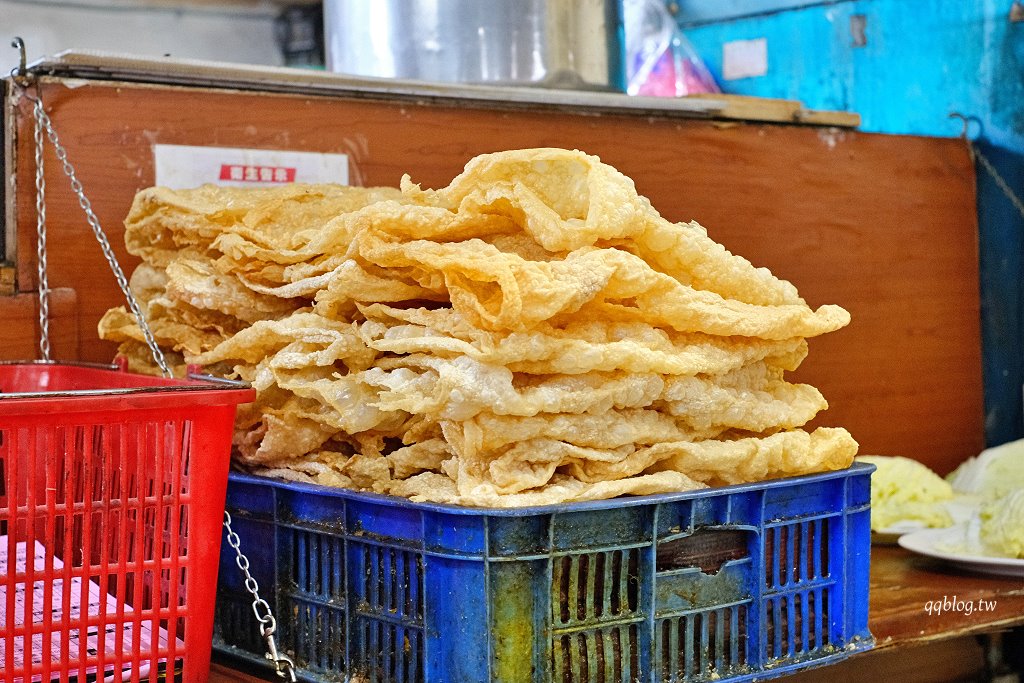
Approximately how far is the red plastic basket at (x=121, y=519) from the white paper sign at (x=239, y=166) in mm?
763

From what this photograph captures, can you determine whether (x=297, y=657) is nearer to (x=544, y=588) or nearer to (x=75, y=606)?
(x=75, y=606)

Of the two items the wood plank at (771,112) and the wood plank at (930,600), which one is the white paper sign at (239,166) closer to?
the wood plank at (771,112)

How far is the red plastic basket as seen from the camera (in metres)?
1.38

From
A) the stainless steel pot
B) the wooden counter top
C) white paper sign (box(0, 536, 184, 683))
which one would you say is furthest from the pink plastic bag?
white paper sign (box(0, 536, 184, 683))

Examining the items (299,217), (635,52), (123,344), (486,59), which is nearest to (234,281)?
(299,217)

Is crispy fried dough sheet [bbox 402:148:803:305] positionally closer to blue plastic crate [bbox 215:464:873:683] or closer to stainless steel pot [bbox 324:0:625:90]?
blue plastic crate [bbox 215:464:873:683]

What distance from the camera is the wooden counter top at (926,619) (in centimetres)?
185

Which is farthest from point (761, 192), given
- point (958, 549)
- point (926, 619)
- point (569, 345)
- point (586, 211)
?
point (569, 345)

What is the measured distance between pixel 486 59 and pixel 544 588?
5.57 ft

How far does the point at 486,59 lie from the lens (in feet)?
9.20

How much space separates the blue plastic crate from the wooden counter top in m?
0.14

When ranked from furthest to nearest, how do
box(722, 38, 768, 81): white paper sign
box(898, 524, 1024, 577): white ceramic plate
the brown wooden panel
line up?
1. box(722, 38, 768, 81): white paper sign
2. box(898, 524, 1024, 577): white ceramic plate
3. the brown wooden panel

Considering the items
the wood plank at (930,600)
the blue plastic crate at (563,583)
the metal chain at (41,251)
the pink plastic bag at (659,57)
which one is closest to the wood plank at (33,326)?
the metal chain at (41,251)

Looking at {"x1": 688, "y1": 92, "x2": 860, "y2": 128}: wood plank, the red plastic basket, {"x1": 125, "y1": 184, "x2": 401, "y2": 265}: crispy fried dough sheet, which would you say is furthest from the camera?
{"x1": 688, "y1": 92, "x2": 860, "y2": 128}: wood plank
